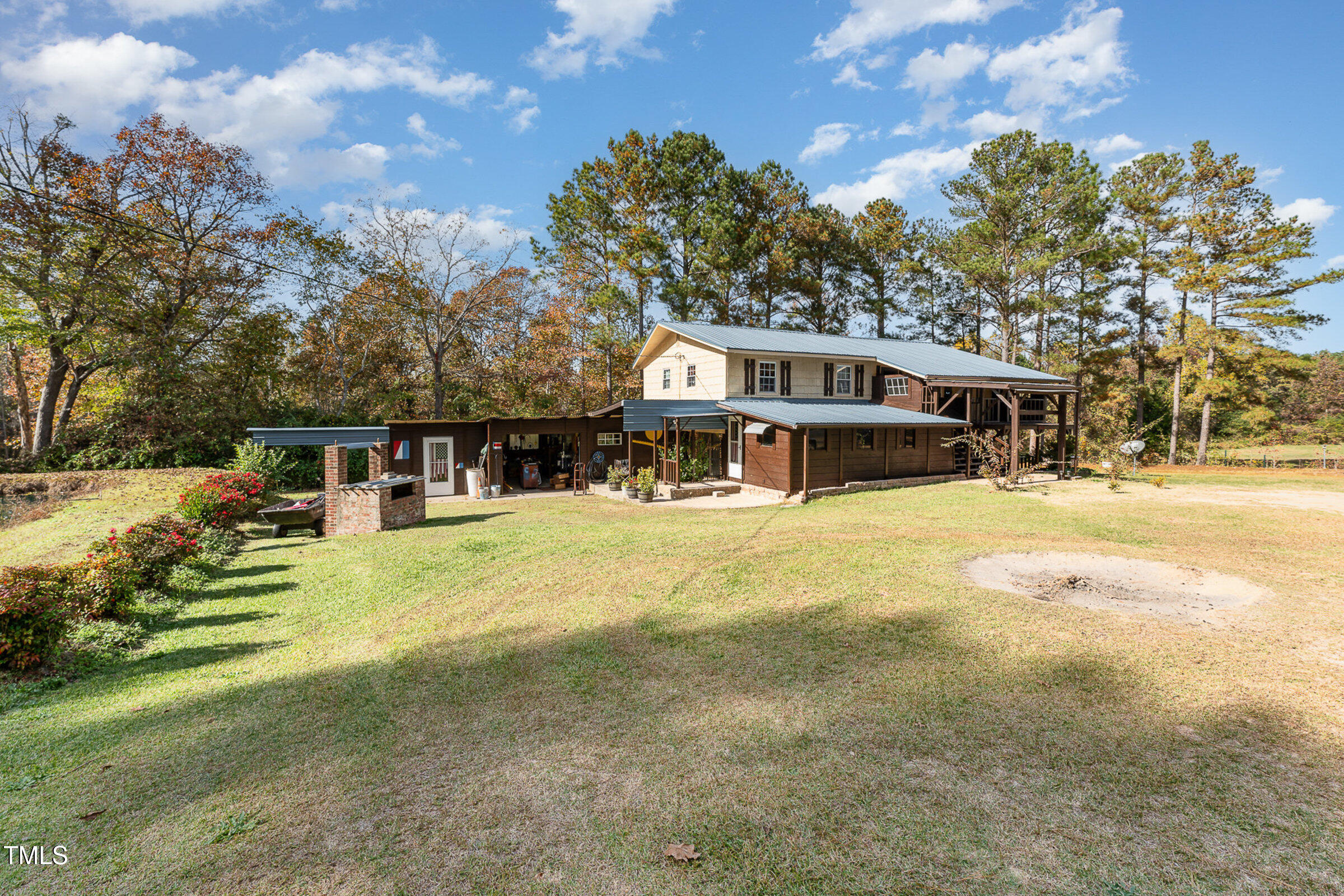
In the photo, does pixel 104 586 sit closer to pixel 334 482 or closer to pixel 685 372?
pixel 334 482

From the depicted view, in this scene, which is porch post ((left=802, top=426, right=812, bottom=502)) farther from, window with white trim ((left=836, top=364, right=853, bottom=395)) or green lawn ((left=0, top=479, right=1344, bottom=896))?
green lawn ((left=0, top=479, right=1344, bottom=896))

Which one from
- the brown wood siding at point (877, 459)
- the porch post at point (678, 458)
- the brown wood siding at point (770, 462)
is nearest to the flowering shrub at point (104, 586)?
the porch post at point (678, 458)

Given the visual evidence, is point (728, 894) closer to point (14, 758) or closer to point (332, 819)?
point (332, 819)

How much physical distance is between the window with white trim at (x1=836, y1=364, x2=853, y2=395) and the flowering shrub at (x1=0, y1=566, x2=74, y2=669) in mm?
22376

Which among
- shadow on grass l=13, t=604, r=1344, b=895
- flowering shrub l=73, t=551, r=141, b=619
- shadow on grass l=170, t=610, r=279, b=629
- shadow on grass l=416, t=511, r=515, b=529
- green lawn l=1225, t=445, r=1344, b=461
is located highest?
green lawn l=1225, t=445, r=1344, b=461

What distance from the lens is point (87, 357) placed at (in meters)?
19.3

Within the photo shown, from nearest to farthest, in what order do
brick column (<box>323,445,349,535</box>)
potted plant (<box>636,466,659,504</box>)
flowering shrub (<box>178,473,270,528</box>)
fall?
1. flowering shrub (<box>178,473,270,528</box>)
2. brick column (<box>323,445,349,535</box>)
3. potted plant (<box>636,466,659,504</box>)

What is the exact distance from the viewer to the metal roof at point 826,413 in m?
17.1

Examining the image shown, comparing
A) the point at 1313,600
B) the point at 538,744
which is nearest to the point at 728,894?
the point at 538,744

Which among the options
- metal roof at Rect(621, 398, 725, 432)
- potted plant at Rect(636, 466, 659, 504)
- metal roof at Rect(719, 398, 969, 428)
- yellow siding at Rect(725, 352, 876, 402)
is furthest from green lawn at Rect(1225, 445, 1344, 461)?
potted plant at Rect(636, 466, 659, 504)

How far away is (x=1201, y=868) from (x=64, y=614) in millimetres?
9401

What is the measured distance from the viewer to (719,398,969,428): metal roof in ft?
56.2

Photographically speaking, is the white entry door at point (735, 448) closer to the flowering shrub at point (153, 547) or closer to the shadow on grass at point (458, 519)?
the shadow on grass at point (458, 519)

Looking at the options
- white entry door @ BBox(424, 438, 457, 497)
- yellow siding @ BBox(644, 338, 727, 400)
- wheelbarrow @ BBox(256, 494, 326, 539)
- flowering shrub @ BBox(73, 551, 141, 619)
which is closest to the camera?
flowering shrub @ BBox(73, 551, 141, 619)
